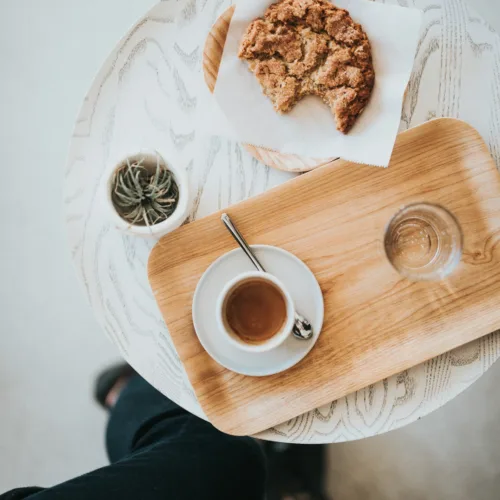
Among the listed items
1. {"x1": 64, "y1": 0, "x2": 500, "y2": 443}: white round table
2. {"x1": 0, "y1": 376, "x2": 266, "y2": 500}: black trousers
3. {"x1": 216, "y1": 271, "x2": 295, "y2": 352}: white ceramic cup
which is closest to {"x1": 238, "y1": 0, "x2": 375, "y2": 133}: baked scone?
{"x1": 64, "y1": 0, "x2": 500, "y2": 443}: white round table

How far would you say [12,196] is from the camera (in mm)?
1801

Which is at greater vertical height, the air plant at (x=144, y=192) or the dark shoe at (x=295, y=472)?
the air plant at (x=144, y=192)

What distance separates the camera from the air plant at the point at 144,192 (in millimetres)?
1034

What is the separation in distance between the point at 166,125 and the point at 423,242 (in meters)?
0.62

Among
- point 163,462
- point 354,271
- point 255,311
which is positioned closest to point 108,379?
point 163,462

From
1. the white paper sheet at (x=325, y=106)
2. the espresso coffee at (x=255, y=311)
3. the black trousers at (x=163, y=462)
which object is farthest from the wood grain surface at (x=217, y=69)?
the black trousers at (x=163, y=462)

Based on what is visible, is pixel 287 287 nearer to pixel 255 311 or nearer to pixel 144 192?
pixel 255 311

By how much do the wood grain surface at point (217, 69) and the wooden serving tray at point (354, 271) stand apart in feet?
0.13

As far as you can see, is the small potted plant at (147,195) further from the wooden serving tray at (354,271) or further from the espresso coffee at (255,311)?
the espresso coffee at (255,311)

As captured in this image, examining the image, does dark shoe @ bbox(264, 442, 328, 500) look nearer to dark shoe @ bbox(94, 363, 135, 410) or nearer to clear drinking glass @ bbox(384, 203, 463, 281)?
dark shoe @ bbox(94, 363, 135, 410)

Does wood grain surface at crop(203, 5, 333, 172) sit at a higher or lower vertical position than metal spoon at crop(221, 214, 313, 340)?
higher

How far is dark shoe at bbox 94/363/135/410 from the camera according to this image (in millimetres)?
1766

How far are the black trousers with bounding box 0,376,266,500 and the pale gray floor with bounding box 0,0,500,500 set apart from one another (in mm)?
326

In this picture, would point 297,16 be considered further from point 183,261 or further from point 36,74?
point 36,74
